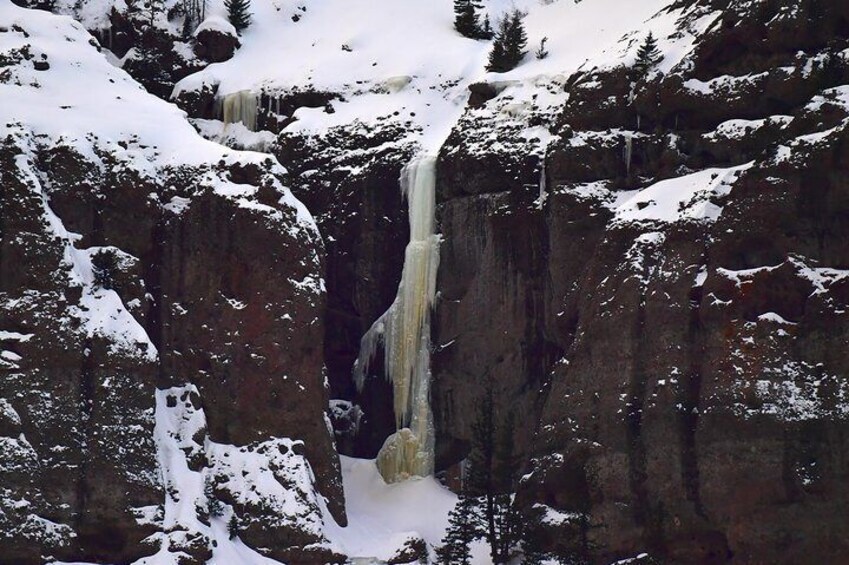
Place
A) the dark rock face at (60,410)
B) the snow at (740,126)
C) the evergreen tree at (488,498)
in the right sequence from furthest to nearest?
the snow at (740,126) → the evergreen tree at (488,498) → the dark rock face at (60,410)

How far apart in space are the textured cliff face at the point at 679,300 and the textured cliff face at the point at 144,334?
7.02 meters

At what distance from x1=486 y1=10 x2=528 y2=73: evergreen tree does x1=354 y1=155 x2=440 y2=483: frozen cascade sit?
5.56 m

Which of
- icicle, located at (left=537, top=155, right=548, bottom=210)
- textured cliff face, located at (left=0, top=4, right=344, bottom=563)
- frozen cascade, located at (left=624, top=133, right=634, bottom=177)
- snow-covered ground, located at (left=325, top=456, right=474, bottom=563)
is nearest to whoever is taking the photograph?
textured cliff face, located at (left=0, top=4, right=344, bottom=563)

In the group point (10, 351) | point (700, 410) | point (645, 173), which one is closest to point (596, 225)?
point (645, 173)

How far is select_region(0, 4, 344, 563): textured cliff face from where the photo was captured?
55.7 metres

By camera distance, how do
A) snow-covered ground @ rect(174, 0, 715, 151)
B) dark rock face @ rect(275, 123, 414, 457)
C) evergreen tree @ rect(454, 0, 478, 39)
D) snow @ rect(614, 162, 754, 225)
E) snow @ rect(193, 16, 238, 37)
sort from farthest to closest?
snow @ rect(193, 16, 238, 37) < evergreen tree @ rect(454, 0, 478, 39) < snow-covered ground @ rect(174, 0, 715, 151) < dark rock face @ rect(275, 123, 414, 457) < snow @ rect(614, 162, 754, 225)

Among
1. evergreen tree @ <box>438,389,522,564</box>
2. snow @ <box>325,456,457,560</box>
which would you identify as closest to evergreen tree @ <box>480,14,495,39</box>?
evergreen tree @ <box>438,389,522,564</box>

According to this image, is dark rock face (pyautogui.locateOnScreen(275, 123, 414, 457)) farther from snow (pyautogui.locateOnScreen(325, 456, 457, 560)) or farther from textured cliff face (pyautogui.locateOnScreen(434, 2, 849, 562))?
textured cliff face (pyautogui.locateOnScreen(434, 2, 849, 562))

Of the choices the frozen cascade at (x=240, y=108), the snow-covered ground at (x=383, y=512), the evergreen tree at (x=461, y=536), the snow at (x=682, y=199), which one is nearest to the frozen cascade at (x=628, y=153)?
the snow at (x=682, y=199)

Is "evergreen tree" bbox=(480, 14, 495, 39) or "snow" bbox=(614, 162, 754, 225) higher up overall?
"evergreen tree" bbox=(480, 14, 495, 39)

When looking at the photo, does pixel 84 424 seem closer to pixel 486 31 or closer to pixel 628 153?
pixel 628 153

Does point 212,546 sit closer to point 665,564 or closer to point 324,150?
point 665,564

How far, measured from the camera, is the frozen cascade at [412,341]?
64562mm

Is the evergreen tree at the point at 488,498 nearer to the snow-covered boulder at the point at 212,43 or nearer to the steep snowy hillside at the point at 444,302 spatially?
the steep snowy hillside at the point at 444,302
